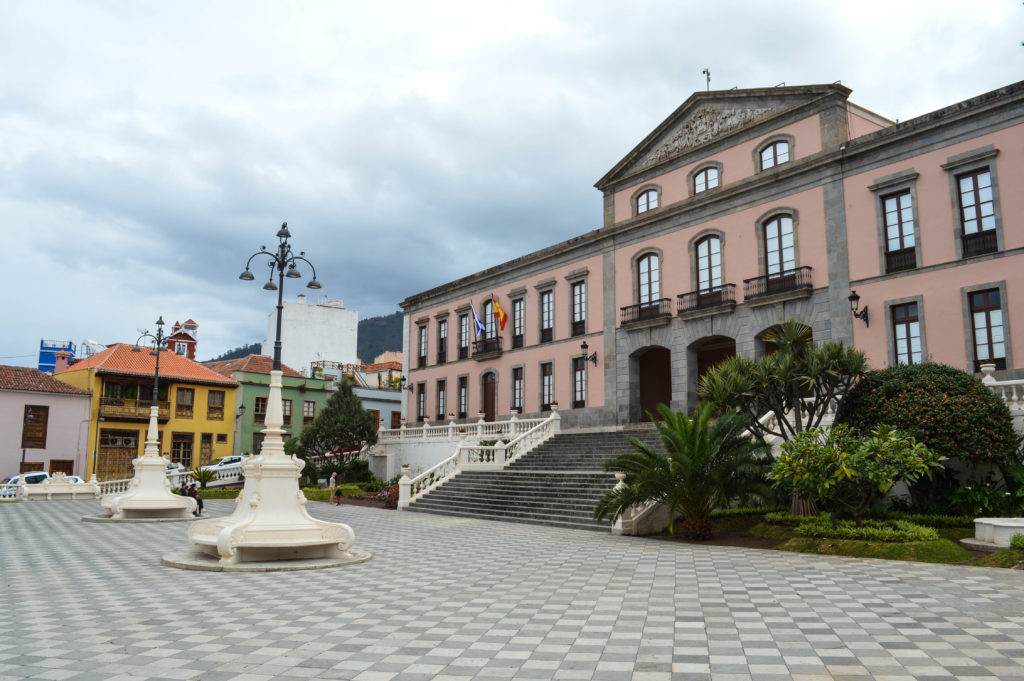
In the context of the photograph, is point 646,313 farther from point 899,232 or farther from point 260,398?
point 260,398

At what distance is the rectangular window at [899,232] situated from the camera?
1972 centimetres

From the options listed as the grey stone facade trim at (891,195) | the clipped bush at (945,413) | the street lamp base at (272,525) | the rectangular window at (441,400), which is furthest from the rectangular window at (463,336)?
the street lamp base at (272,525)

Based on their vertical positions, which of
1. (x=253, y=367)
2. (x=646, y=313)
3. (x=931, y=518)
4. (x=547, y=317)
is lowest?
(x=931, y=518)

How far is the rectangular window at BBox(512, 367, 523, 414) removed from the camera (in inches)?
1266

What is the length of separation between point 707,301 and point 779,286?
2747 mm

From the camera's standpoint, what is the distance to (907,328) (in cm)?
1956

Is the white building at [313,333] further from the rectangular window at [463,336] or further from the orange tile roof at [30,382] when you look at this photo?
the rectangular window at [463,336]

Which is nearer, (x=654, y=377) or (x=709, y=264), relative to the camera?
(x=709, y=264)

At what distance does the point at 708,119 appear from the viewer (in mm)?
25562

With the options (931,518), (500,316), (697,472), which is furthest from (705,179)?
(931,518)

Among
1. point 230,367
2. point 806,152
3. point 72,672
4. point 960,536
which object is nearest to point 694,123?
point 806,152

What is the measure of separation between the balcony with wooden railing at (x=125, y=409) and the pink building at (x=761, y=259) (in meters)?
17.2

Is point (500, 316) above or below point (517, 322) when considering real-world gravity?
above

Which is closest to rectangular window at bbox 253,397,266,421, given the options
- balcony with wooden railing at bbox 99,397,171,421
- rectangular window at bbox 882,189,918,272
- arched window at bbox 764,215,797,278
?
balcony with wooden railing at bbox 99,397,171,421
